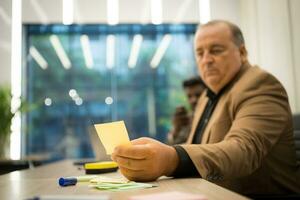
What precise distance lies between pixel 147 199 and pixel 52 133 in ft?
15.8

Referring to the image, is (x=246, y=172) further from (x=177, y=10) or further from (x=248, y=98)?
(x=177, y=10)

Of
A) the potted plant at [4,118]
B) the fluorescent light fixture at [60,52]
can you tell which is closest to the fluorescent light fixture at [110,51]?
the fluorescent light fixture at [60,52]

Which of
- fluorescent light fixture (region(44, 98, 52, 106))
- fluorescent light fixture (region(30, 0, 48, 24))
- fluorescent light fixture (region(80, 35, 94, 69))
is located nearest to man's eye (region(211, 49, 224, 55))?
fluorescent light fixture (region(30, 0, 48, 24))

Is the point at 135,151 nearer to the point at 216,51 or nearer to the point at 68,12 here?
the point at 216,51

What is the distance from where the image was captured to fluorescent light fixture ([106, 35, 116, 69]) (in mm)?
5156

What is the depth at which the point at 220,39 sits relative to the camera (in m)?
1.65

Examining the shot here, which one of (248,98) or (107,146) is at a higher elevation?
(248,98)

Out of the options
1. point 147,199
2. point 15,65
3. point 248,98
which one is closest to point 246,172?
point 248,98

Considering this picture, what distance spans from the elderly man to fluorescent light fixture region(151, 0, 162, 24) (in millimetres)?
2912

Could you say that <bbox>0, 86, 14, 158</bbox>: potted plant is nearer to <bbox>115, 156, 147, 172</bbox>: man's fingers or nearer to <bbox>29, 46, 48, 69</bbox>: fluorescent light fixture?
<bbox>29, 46, 48, 69</bbox>: fluorescent light fixture

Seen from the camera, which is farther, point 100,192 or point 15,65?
point 15,65

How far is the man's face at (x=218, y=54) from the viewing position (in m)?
1.65

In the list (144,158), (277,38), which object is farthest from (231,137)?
(277,38)

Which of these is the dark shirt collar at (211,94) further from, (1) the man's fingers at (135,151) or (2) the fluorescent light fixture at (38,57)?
(2) the fluorescent light fixture at (38,57)
